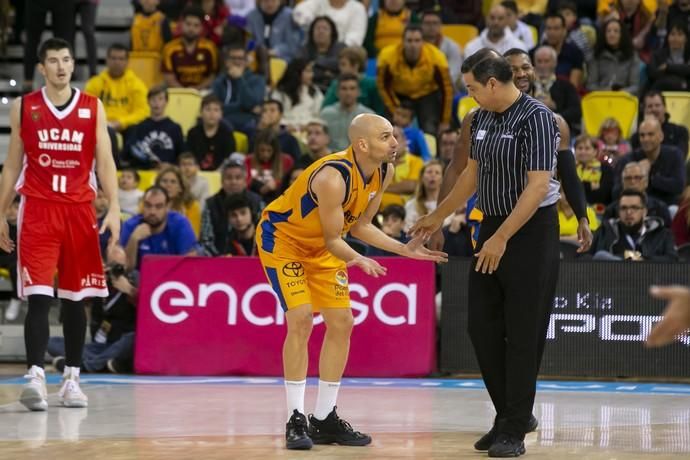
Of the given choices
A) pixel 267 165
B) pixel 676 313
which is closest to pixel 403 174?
pixel 267 165

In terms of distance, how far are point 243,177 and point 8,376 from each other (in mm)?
3148

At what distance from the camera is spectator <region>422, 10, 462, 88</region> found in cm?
1502

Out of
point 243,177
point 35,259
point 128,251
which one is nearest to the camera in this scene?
point 35,259

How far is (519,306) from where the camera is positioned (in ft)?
20.9

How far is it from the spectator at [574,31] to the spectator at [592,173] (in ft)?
8.50

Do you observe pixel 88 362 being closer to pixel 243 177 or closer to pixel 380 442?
pixel 243 177

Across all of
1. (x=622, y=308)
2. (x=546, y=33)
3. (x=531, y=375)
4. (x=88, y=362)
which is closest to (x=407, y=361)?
(x=622, y=308)

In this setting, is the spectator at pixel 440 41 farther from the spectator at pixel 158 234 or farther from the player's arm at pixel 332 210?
the player's arm at pixel 332 210

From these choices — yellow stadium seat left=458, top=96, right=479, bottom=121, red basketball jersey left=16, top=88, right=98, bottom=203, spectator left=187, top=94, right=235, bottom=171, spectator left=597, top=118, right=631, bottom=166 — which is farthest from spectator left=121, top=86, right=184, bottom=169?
red basketball jersey left=16, top=88, right=98, bottom=203

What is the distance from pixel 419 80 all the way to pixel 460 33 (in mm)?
1816

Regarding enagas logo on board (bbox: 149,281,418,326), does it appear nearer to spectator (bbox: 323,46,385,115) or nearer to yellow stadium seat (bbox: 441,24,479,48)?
spectator (bbox: 323,46,385,115)

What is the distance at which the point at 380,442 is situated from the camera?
6789 mm

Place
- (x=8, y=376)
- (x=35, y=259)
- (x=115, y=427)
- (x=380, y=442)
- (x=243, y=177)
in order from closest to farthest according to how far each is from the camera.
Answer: (x=380, y=442), (x=115, y=427), (x=35, y=259), (x=8, y=376), (x=243, y=177)

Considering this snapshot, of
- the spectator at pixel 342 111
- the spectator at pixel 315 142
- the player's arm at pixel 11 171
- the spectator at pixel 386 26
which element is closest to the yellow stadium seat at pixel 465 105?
the spectator at pixel 342 111
